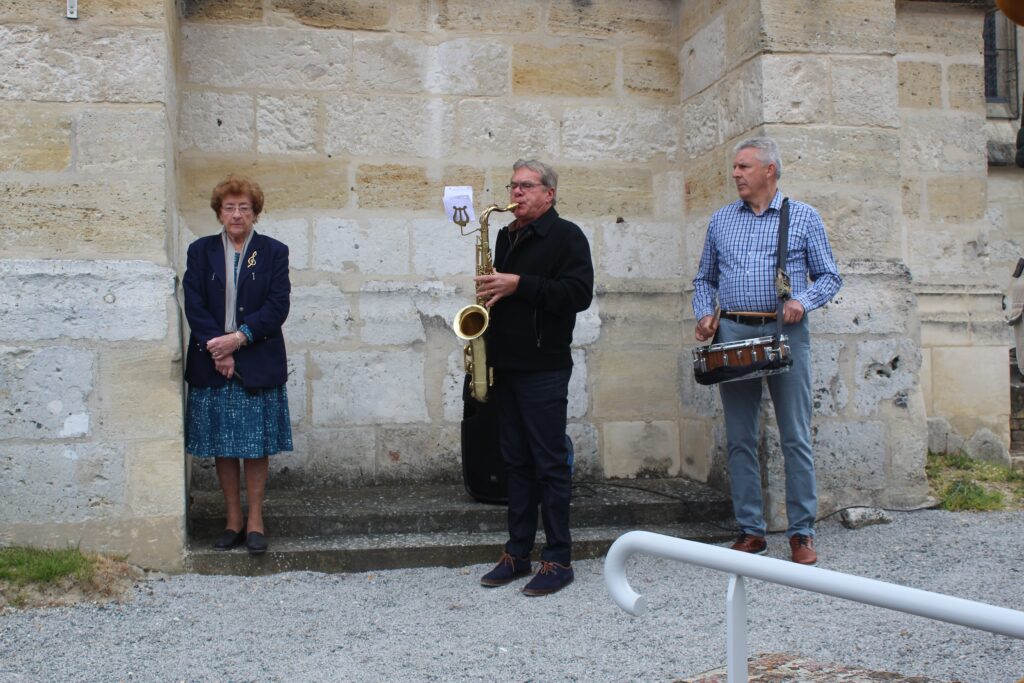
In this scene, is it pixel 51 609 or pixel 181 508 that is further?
pixel 181 508

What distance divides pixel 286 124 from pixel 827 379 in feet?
10.2

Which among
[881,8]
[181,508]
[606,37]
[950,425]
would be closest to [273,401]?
[181,508]

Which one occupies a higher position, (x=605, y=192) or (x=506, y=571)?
(x=605, y=192)

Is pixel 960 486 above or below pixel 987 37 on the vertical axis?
below

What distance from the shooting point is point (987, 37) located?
8156mm

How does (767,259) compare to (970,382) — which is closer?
(767,259)

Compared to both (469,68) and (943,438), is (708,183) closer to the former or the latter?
(469,68)

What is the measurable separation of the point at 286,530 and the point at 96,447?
899 millimetres

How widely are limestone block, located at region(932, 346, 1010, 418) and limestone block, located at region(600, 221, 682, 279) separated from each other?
78.1 inches

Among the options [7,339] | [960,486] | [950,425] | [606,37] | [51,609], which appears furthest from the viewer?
[950,425]

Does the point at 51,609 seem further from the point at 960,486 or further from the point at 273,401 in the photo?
the point at 960,486

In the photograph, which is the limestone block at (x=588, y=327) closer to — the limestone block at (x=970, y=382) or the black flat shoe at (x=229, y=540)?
the black flat shoe at (x=229, y=540)

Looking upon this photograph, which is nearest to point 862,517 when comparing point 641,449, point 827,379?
point 827,379

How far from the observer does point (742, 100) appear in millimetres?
5184
